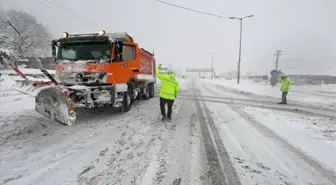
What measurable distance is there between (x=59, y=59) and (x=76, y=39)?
91cm

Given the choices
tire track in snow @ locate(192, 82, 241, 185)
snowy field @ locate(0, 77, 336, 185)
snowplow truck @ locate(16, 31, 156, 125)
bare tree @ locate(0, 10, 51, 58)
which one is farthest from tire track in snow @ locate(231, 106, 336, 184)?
bare tree @ locate(0, 10, 51, 58)

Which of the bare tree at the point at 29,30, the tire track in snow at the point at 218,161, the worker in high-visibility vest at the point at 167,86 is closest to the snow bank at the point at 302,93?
the worker in high-visibility vest at the point at 167,86

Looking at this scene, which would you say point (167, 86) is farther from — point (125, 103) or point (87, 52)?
point (87, 52)

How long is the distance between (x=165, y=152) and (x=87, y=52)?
490 cm

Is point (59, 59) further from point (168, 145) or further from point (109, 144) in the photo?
point (168, 145)

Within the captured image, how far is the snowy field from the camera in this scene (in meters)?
3.69

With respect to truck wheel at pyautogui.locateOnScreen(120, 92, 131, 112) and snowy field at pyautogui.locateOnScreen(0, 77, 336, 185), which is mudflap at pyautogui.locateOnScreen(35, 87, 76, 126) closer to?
snowy field at pyautogui.locateOnScreen(0, 77, 336, 185)

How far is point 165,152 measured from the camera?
474cm

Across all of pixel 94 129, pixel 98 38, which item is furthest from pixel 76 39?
pixel 94 129

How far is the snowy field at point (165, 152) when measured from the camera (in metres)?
3.69

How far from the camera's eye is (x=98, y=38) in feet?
26.2

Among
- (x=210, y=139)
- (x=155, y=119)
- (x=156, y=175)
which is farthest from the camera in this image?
(x=155, y=119)

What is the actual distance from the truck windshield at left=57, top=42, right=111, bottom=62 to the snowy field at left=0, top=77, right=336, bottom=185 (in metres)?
2.01

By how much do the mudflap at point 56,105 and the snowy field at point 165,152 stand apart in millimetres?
371
